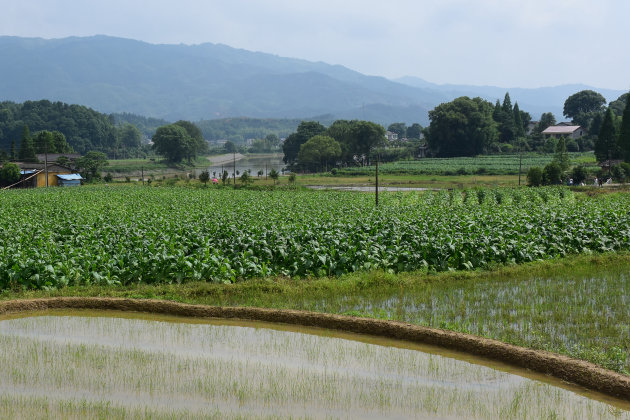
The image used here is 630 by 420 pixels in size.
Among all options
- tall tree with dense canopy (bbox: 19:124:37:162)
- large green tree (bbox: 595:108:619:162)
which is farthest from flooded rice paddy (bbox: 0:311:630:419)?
tall tree with dense canopy (bbox: 19:124:37:162)

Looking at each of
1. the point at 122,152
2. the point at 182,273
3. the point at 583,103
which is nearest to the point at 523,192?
the point at 182,273

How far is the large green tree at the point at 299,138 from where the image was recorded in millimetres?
119000

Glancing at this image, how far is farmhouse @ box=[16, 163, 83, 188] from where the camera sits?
7356 centimetres

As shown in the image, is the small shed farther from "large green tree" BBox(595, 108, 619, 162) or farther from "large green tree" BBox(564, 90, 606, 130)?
"large green tree" BBox(564, 90, 606, 130)

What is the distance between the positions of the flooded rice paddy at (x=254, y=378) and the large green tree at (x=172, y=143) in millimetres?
119869

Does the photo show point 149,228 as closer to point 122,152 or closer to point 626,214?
point 626,214

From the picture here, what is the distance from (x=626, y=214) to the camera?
77.3 ft

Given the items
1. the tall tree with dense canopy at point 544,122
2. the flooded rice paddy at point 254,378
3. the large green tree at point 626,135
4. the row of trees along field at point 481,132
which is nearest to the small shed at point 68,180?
the row of trees along field at point 481,132

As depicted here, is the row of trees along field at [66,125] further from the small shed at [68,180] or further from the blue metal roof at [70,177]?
the small shed at [68,180]

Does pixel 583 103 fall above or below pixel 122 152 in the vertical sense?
above

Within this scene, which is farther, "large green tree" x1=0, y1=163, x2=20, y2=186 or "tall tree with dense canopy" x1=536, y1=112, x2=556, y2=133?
"tall tree with dense canopy" x1=536, y1=112, x2=556, y2=133

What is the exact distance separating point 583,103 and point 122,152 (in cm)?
12438

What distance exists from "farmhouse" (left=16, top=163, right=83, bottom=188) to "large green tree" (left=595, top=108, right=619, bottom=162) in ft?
227

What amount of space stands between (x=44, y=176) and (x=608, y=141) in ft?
241
